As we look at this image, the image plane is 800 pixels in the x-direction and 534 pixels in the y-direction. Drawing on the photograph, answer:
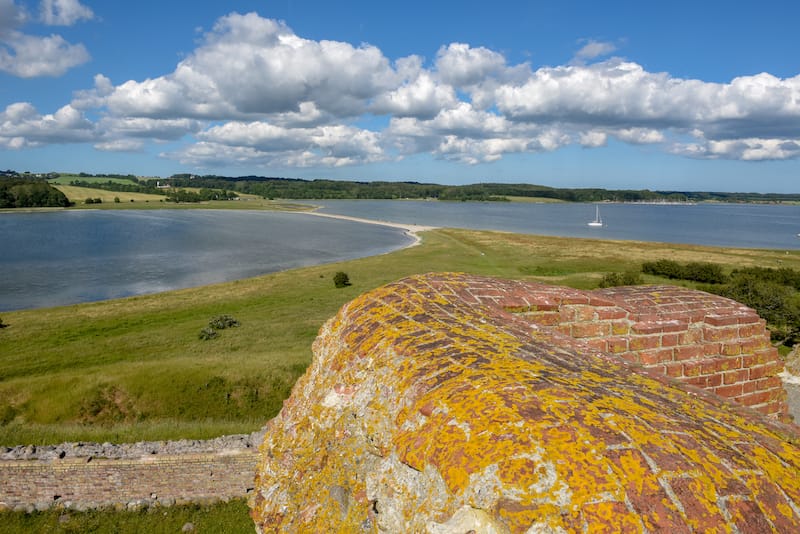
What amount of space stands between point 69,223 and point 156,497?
123966 mm

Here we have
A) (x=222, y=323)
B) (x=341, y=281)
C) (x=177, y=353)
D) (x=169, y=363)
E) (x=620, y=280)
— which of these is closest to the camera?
(x=169, y=363)

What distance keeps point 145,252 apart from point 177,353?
171ft

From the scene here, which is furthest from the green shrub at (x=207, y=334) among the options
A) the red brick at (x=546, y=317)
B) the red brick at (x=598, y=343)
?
the red brick at (x=598, y=343)

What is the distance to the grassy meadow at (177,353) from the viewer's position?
17094mm

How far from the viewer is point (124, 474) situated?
12.7 m

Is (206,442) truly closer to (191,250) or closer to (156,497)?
(156,497)

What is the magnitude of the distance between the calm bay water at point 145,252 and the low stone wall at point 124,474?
34001mm

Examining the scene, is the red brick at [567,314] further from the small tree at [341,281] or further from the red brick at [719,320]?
the small tree at [341,281]

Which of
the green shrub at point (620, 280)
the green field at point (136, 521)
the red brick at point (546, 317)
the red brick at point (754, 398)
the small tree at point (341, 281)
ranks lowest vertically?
the green field at point (136, 521)

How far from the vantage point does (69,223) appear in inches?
4446

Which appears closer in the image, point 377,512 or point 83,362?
point 377,512

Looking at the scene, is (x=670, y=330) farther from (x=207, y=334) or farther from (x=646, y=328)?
(x=207, y=334)

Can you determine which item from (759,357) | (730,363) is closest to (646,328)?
(730,363)

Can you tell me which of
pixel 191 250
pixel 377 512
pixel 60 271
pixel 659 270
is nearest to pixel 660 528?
pixel 377 512
